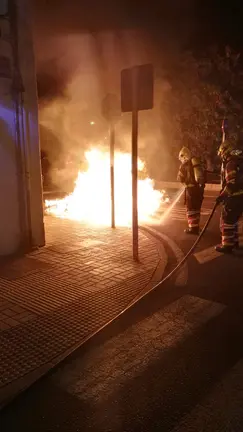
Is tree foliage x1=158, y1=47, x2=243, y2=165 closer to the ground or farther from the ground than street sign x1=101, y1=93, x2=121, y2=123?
farther from the ground

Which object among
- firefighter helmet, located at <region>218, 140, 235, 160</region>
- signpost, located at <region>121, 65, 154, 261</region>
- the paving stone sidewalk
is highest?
signpost, located at <region>121, 65, 154, 261</region>

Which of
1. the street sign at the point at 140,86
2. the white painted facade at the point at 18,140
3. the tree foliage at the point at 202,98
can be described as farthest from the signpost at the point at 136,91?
the tree foliage at the point at 202,98

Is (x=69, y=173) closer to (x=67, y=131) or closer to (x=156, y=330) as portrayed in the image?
(x=67, y=131)

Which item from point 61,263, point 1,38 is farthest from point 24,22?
point 61,263

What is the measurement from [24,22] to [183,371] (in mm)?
5850

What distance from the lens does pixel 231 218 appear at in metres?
6.92

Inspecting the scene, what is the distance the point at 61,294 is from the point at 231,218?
144 inches

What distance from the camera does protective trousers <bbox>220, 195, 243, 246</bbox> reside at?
685 cm

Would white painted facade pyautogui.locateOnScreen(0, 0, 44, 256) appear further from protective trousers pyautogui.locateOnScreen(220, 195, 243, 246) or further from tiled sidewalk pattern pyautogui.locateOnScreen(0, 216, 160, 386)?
protective trousers pyautogui.locateOnScreen(220, 195, 243, 246)

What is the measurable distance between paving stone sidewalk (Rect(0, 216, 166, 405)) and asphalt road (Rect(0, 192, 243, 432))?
210mm

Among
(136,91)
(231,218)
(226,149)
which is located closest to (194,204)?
(231,218)

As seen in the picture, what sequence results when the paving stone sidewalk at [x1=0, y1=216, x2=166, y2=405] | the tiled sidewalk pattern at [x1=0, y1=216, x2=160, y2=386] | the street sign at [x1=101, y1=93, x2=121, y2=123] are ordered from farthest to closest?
the street sign at [x1=101, y1=93, x2=121, y2=123]
the tiled sidewalk pattern at [x1=0, y1=216, x2=160, y2=386]
the paving stone sidewalk at [x1=0, y1=216, x2=166, y2=405]

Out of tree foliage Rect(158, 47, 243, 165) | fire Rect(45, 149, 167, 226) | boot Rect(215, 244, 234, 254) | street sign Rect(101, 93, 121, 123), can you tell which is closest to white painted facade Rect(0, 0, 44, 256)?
street sign Rect(101, 93, 121, 123)

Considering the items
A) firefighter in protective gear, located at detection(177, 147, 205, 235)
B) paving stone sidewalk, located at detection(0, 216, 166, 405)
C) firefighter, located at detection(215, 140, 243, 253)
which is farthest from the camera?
firefighter in protective gear, located at detection(177, 147, 205, 235)
